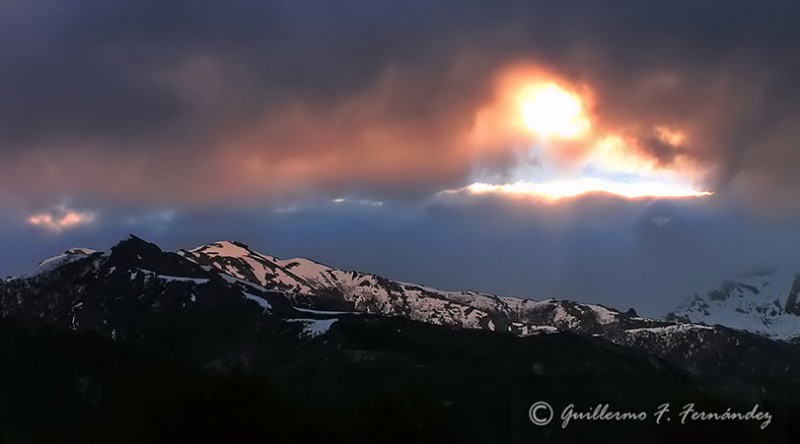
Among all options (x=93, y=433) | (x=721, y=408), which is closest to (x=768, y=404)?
(x=721, y=408)

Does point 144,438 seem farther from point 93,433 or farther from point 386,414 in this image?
point 386,414

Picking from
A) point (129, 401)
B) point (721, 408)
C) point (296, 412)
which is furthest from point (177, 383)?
point (721, 408)

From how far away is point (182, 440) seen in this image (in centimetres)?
11194

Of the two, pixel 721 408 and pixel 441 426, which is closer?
pixel 441 426

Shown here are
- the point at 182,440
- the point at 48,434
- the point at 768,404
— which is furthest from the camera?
the point at 768,404

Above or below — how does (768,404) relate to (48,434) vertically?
above

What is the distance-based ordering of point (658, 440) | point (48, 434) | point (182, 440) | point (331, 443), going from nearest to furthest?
point (182, 440)
point (331, 443)
point (658, 440)
point (48, 434)

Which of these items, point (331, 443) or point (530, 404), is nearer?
point (331, 443)

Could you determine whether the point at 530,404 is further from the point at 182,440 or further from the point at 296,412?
the point at 182,440

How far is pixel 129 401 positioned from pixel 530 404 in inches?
2598

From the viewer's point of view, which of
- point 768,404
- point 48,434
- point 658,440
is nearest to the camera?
point 658,440

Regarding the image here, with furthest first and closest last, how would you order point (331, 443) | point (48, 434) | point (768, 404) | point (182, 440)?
point (768, 404), point (48, 434), point (331, 443), point (182, 440)

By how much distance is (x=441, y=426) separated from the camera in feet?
430

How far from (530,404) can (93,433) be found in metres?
71.3
